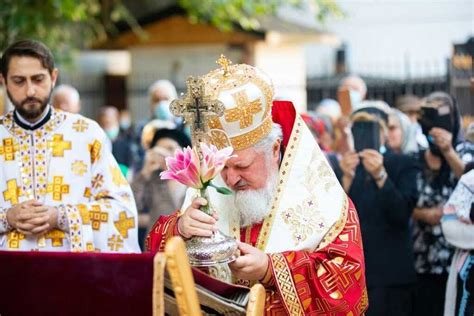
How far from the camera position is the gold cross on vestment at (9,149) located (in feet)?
20.2

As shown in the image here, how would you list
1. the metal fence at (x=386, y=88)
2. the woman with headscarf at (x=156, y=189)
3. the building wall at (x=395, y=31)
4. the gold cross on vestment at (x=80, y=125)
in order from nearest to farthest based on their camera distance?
the gold cross on vestment at (x=80, y=125) → the woman with headscarf at (x=156, y=189) → the metal fence at (x=386, y=88) → the building wall at (x=395, y=31)

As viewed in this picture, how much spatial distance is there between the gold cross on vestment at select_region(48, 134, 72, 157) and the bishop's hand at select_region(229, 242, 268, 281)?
1900mm

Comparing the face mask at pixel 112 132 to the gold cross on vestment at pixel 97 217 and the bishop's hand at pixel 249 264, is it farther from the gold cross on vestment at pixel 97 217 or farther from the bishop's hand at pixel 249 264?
the bishop's hand at pixel 249 264

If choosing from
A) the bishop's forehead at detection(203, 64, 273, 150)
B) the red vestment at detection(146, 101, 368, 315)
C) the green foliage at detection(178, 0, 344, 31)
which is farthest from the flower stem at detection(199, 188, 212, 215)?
the green foliage at detection(178, 0, 344, 31)

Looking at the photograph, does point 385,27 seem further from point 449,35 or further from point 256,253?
point 256,253

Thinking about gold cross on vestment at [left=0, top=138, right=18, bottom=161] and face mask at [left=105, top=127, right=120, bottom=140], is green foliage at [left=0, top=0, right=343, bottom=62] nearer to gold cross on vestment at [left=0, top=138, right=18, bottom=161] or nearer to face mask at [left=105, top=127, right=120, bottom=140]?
face mask at [left=105, top=127, right=120, bottom=140]

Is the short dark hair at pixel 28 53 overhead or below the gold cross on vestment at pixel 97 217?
overhead

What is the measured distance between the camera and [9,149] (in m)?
6.16

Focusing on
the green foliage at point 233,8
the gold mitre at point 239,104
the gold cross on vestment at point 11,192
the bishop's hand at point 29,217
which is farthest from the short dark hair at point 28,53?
the green foliage at point 233,8

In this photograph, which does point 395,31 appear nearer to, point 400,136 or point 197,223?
point 400,136

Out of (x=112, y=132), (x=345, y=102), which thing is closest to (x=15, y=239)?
(x=345, y=102)

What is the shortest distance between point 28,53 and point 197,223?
6.79 ft

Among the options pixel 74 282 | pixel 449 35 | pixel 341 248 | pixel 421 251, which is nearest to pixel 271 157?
pixel 341 248

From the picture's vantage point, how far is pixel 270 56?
2156 cm
